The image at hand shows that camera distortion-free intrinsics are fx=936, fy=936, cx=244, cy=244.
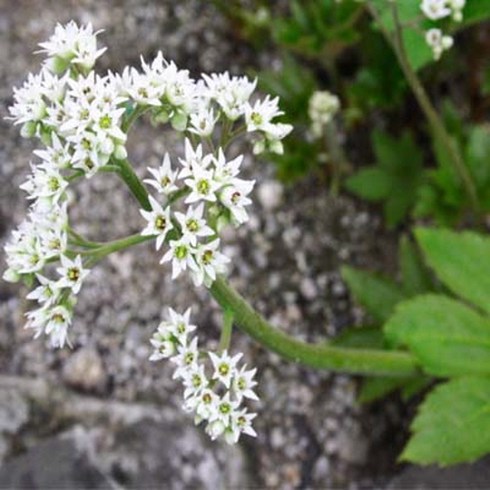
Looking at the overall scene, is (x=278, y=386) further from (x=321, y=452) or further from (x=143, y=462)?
(x=143, y=462)

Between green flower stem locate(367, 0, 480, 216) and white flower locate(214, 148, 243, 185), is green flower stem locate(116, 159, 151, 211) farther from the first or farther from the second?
green flower stem locate(367, 0, 480, 216)

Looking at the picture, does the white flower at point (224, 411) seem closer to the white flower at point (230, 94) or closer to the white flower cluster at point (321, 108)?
the white flower at point (230, 94)

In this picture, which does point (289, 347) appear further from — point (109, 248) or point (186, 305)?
point (186, 305)

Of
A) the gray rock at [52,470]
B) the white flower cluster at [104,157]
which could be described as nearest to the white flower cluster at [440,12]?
the white flower cluster at [104,157]

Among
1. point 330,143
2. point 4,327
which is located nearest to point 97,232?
point 4,327

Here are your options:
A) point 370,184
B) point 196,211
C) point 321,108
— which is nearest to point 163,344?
point 196,211

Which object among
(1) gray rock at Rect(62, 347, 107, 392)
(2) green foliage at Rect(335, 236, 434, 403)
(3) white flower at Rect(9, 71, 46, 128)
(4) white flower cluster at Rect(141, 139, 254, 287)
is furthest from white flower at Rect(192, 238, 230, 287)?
(1) gray rock at Rect(62, 347, 107, 392)

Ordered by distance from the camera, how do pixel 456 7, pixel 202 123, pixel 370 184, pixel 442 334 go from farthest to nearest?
1. pixel 370 184
2. pixel 442 334
3. pixel 456 7
4. pixel 202 123
